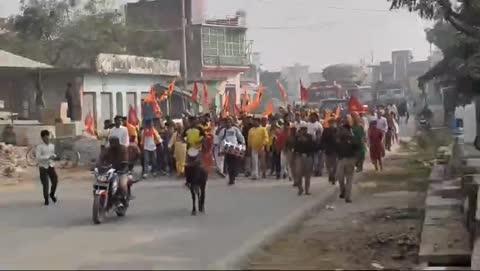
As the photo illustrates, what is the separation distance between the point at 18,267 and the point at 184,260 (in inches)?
75.2

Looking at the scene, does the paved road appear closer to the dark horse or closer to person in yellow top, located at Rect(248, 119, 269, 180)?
the dark horse

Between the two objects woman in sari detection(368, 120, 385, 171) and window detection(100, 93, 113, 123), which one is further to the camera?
window detection(100, 93, 113, 123)

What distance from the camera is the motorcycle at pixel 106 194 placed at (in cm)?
1232

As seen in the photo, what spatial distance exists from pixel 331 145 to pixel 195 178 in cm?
453

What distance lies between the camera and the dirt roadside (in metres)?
9.15

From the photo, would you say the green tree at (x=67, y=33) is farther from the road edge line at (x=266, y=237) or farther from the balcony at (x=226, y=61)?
the road edge line at (x=266, y=237)

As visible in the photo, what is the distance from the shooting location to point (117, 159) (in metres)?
12.8

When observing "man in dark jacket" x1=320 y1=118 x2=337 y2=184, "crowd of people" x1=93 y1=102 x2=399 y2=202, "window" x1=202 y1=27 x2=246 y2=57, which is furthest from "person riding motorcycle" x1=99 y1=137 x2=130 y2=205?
"window" x1=202 y1=27 x2=246 y2=57

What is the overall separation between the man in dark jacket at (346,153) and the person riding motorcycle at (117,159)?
14.3 feet

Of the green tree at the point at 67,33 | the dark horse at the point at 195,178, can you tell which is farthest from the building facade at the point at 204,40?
the dark horse at the point at 195,178

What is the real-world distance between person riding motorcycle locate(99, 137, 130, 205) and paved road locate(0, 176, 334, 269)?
2.11 feet

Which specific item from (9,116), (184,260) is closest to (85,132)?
(9,116)

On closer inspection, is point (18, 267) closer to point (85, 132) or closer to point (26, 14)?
point (85, 132)

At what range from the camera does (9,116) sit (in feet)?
102
